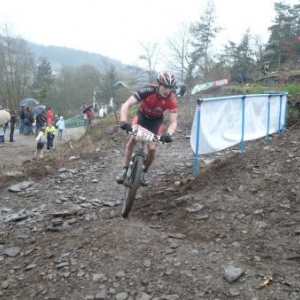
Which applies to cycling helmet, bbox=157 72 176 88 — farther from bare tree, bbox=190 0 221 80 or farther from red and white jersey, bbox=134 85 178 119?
bare tree, bbox=190 0 221 80

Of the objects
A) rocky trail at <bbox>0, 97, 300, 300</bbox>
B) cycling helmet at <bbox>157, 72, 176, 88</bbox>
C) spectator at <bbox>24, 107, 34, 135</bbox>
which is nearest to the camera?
rocky trail at <bbox>0, 97, 300, 300</bbox>

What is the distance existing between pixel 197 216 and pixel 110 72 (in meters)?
65.1

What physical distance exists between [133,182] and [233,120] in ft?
11.6

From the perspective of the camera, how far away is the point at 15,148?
1639 cm

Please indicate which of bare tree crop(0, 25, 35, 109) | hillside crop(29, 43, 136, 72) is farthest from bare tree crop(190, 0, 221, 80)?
hillside crop(29, 43, 136, 72)

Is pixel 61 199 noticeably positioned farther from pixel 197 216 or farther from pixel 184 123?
pixel 184 123

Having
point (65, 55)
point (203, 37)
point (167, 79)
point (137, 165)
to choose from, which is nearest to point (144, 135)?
point (137, 165)

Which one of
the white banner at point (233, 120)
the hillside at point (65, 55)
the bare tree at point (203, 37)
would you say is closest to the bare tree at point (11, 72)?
the bare tree at point (203, 37)

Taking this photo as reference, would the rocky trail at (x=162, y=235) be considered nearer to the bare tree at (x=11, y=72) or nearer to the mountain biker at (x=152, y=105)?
the mountain biker at (x=152, y=105)

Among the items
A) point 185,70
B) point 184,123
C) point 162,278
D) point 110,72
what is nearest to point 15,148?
point 184,123

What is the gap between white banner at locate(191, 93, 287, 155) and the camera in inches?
263

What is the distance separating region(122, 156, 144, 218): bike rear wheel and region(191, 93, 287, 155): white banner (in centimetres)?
184

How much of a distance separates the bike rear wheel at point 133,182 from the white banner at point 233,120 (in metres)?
1.84

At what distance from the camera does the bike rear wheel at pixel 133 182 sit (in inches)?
194
